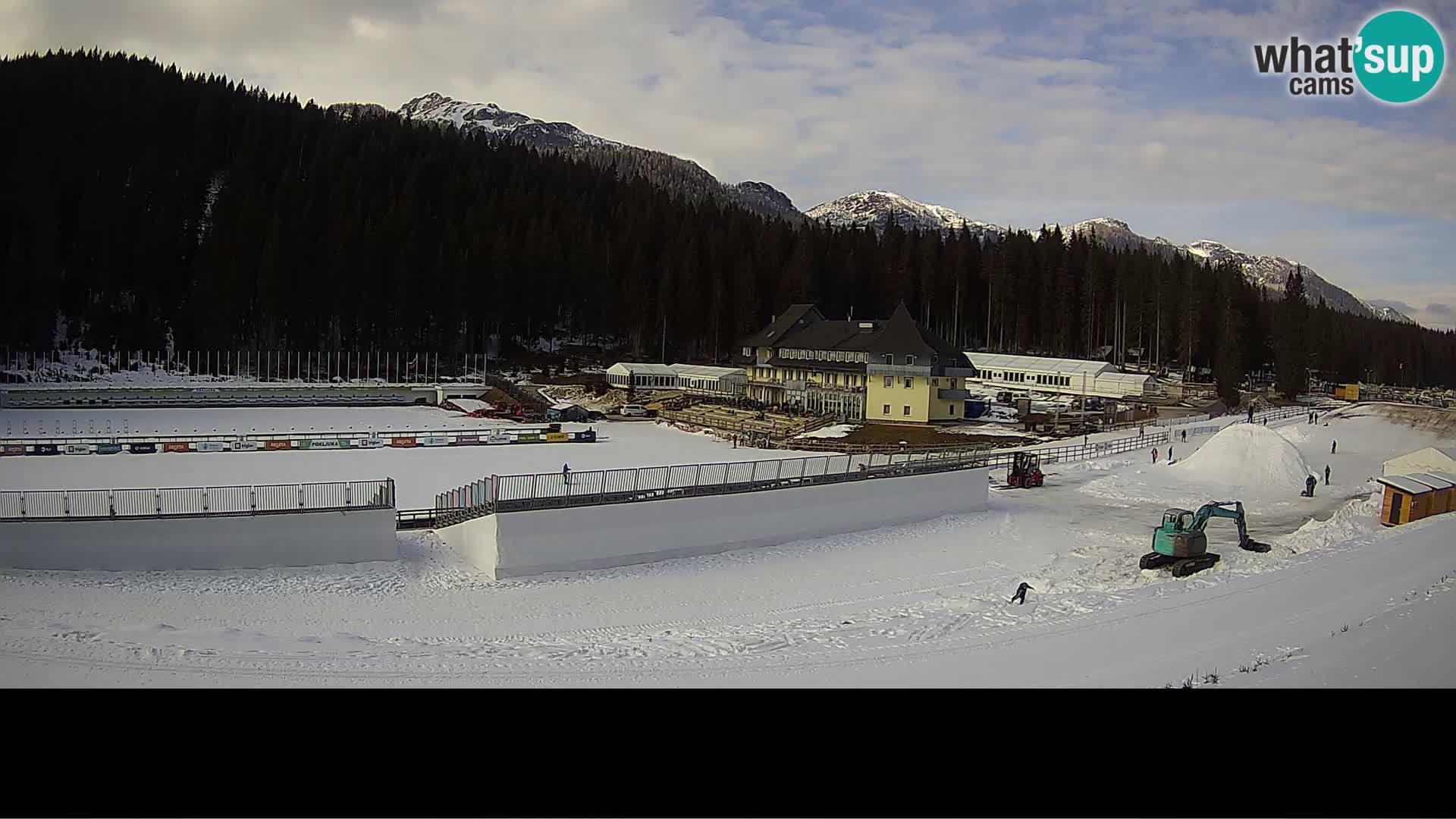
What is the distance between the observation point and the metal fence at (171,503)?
17.7 m

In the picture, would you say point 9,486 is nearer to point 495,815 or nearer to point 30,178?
point 495,815

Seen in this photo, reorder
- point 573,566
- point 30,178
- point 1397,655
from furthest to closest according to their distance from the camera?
point 30,178 → point 573,566 → point 1397,655

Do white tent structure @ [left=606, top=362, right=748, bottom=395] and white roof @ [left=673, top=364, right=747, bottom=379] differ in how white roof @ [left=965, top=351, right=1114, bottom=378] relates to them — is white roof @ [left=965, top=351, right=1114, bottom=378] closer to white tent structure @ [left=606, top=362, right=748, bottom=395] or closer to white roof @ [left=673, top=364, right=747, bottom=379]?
white roof @ [left=673, top=364, right=747, bottom=379]

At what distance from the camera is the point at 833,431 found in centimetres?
4347

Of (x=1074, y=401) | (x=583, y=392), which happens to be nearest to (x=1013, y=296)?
(x=1074, y=401)

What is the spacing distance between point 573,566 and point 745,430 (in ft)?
76.9

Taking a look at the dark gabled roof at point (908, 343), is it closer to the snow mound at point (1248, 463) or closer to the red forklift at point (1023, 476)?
the snow mound at point (1248, 463)

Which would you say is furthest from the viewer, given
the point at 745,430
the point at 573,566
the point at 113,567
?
the point at 745,430

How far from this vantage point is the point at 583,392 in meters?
57.1

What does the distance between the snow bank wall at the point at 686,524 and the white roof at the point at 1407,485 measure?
10.3m

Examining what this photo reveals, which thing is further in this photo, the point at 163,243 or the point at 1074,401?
the point at 163,243

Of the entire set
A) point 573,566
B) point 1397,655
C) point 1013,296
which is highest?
point 1013,296

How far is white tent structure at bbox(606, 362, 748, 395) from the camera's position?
2208 inches

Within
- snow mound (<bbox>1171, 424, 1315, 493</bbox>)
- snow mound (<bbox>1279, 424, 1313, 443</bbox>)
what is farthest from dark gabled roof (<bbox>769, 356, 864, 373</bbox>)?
snow mound (<bbox>1279, 424, 1313, 443</bbox>)
